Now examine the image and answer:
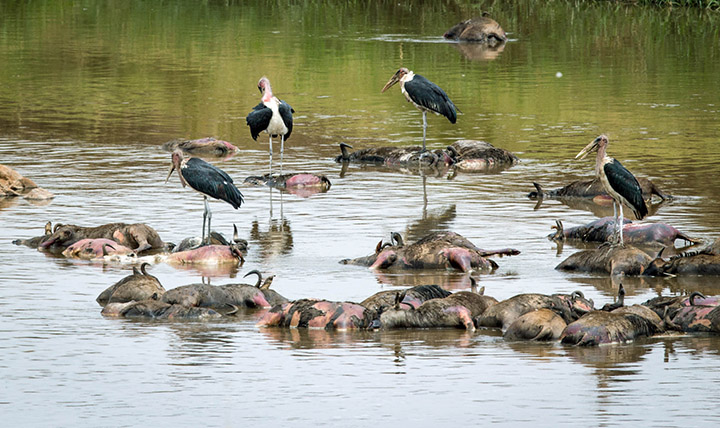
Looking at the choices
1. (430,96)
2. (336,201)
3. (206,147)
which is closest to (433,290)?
(336,201)

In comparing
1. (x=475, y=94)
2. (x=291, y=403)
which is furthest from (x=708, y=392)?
(x=475, y=94)

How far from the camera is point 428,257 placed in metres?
14.3

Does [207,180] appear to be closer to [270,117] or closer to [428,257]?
[428,257]

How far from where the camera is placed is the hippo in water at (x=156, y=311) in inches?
470

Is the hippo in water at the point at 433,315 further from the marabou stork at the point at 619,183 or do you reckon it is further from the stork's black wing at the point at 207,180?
the stork's black wing at the point at 207,180

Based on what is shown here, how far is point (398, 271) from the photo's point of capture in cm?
1417

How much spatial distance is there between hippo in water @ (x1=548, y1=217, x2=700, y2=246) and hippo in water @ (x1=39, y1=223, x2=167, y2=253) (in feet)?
14.9

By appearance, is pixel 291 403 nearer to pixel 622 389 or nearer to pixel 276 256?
pixel 622 389

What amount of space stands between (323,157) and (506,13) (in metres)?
28.0

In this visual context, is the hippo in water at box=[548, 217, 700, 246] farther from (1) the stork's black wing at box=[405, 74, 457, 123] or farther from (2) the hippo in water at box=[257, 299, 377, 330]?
(1) the stork's black wing at box=[405, 74, 457, 123]

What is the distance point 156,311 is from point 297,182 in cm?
817

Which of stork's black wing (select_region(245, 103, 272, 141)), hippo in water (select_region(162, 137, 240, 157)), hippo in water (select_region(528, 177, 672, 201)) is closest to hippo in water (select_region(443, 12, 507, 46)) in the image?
hippo in water (select_region(162, 137, 240, 157))

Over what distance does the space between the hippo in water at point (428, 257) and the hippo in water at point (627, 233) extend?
69.0 inches

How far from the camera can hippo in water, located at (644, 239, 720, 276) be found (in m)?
13.6
